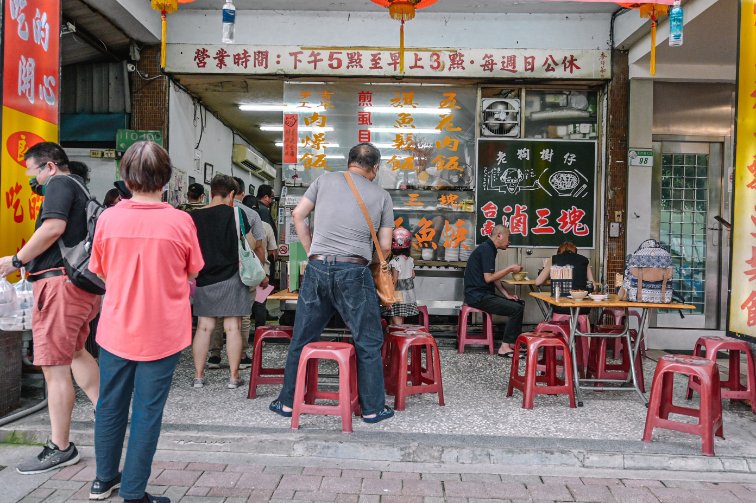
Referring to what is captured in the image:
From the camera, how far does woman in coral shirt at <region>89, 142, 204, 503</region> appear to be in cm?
270

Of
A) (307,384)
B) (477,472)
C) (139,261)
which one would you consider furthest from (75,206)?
(477,472)

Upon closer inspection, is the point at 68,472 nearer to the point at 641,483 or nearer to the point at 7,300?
the point at 7,300

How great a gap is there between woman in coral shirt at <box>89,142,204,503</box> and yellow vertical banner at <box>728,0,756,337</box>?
393 centimetres

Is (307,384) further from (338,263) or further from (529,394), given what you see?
(529,394)

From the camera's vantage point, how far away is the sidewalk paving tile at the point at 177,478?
330 cm

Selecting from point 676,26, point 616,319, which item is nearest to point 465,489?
point 676,26

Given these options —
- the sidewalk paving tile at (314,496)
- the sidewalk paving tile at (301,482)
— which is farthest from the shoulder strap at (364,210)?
the sidewalk paving tile at (314,496)

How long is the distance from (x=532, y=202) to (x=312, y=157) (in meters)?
2.93

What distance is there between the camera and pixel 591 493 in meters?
3.28

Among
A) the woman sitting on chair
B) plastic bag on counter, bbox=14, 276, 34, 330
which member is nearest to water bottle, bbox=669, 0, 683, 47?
the woman sitting on chair

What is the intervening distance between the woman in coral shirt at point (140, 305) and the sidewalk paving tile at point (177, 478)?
47cm

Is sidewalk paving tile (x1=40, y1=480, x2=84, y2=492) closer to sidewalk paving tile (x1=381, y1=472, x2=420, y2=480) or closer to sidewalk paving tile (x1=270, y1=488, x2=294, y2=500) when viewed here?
sidewalk paving tile (x1=270, y1=488, x2=294, y2=500)

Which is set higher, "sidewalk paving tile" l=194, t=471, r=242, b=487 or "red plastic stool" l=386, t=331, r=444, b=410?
"red plastic stool" l=386, t=331, r=444, b=410

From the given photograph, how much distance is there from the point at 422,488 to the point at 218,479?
1.12 meters
